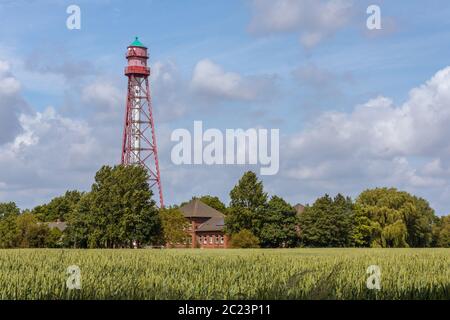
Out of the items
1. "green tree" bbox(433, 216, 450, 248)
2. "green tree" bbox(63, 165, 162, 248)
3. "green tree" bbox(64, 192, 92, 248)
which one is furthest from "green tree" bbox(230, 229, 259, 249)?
"green tree" bbox(433, 216, 450, 248)

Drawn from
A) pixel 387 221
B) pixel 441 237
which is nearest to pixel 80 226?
pixel 387 221

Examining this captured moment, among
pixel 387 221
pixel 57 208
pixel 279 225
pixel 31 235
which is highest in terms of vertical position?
pixel 57 208

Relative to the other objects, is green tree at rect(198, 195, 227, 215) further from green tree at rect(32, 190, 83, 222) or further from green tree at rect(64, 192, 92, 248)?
green tree at rect(64, 192, 92, 248)

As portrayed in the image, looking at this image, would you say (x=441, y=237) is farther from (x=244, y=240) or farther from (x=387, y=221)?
(x=244, y=240)

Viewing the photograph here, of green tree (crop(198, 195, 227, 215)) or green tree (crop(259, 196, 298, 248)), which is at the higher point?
green tree (crop(198, 195, 227, 215))

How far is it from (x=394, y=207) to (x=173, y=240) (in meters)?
38.8

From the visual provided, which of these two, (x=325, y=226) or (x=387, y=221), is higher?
(x=387, y=221)

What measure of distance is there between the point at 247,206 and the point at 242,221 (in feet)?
8.83

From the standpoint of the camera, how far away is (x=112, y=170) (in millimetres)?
93750

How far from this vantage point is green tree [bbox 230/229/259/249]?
90.7 meters

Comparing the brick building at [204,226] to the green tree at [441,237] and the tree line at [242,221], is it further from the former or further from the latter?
the green tree at [441,237]

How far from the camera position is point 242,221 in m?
97.2

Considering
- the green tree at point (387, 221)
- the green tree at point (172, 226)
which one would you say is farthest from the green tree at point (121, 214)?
the green tree at point (387, 221)
